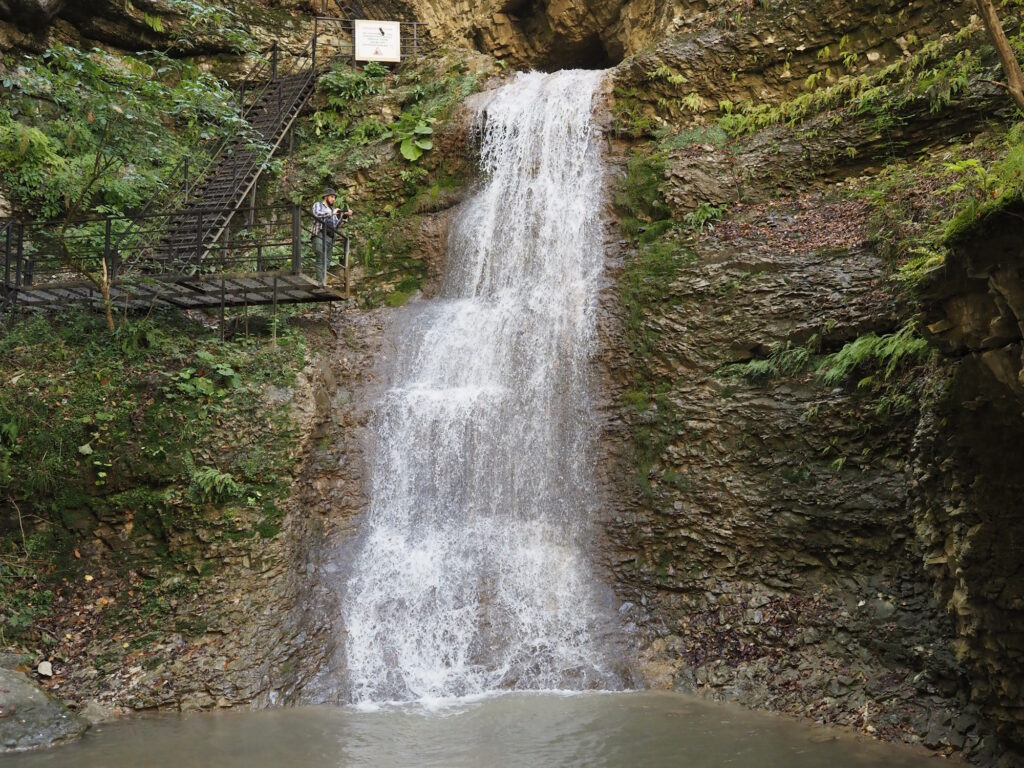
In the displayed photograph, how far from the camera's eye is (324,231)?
1299cm

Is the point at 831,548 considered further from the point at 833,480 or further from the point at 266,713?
the point at 266,713

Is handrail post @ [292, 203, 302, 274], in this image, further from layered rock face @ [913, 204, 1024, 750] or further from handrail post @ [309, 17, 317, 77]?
layered rock face @ [913, 204, 1024, 750]

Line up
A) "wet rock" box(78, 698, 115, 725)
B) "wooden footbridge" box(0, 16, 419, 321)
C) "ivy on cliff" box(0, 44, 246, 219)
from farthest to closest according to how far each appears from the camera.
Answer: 1. "ivy on cliff" box(0, 44, 246, 219)
2. "wooden footbridge" box(0, 16, 419, 321)
3. "wet rock" box(78, 698, 115, 725)

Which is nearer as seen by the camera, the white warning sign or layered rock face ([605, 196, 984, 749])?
layered rock face ([605, 196, 984, 749])

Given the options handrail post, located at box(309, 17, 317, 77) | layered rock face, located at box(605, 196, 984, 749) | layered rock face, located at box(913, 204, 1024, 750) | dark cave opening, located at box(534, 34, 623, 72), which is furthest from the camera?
dark cave opening, located at box(534, 34, 623, 72)

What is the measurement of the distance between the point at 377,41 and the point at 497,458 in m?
12.7

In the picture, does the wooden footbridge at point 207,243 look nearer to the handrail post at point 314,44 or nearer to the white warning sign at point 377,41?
the handrail post at point 314,44

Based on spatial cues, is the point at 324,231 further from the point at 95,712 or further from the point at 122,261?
the point at 95,712

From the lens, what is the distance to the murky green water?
21.9 feet

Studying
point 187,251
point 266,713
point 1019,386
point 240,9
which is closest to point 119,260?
point 187,251

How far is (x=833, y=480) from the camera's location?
9.03 meters

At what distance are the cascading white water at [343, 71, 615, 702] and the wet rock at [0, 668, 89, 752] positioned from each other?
285 centimetres

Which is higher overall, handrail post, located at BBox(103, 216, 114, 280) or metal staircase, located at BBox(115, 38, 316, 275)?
metal staircase, located at BBox(115, 38, 316, 275)

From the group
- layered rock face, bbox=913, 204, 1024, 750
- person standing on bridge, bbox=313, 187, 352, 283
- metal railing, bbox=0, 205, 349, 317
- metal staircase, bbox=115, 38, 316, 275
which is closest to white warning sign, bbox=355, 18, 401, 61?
metal staircase, bbox=115, 38, 316, 275
